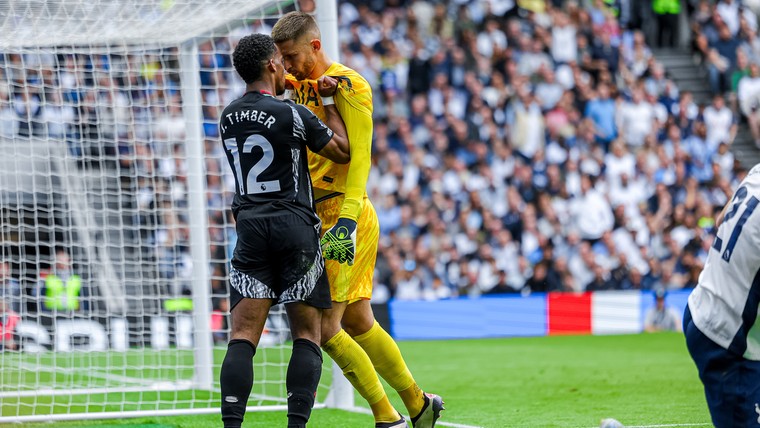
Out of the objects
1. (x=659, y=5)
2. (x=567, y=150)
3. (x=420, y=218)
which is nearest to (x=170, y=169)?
(x=420, y=218)

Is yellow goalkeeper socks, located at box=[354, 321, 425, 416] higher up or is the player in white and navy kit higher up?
the player in white and navy kit

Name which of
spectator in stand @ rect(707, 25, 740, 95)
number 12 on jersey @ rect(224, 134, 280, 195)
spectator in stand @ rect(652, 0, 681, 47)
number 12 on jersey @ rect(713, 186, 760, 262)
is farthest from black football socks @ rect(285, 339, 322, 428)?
spectator in stand @ rect(652, 0, 681, 47)

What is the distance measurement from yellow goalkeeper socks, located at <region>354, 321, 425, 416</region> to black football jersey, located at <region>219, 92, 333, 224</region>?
0.90 metres

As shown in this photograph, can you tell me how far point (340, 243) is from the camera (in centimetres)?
489

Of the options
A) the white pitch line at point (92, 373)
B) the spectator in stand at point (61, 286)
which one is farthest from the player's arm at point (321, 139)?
the spectator in stand at point (61, 286)

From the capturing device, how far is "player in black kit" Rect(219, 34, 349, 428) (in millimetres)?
4730

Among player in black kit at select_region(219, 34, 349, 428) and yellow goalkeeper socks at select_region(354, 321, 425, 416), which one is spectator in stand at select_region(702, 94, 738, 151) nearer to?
yellow goalkeeper socks at select_region(354, 321, 425, 416)

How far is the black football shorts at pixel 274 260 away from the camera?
473 centimetres

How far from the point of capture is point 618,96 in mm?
18750

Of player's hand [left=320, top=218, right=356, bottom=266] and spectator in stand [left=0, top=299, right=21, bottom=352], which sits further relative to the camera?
spectator in stand [left=0, top=299, right=21, bottom=352]

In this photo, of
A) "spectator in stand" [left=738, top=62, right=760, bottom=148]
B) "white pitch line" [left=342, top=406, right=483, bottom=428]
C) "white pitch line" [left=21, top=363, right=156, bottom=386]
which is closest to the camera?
"white pitch line" [left=342, top=406, right=483, bottom=428]

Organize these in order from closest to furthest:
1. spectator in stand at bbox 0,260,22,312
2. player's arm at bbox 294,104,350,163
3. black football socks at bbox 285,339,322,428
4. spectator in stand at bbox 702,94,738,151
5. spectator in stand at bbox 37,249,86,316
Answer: black football socks at bbox 285,339,322,428, player's arm at bbox 294,104,350,163, spectator in stand at bbox 0,260,22,312, spectator in stand at bbox 37,249,86,316, spectator in stand at bbox 702,94,738,151

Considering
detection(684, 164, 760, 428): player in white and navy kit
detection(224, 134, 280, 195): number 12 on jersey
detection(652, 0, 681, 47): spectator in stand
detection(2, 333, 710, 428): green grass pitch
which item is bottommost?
detection(2, 333, 710, 428): green grass pitch

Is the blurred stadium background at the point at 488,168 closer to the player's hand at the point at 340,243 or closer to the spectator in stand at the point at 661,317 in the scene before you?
the spectator in stand at the point at 661,317
